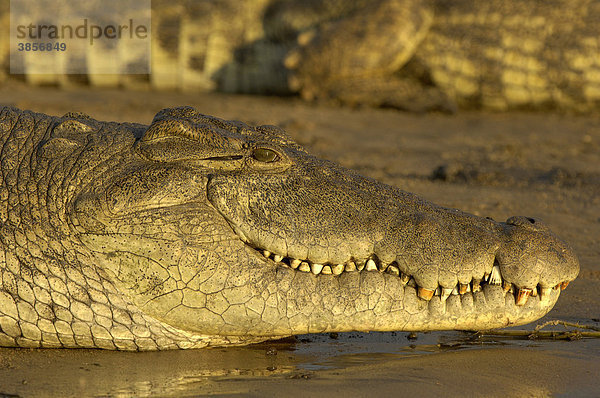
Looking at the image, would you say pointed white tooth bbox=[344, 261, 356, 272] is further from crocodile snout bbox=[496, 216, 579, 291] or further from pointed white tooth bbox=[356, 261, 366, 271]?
crocodile snout bbox=[496, 216, 579, 291]

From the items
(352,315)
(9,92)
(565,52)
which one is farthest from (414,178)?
(9,92)

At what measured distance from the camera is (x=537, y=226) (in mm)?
3076

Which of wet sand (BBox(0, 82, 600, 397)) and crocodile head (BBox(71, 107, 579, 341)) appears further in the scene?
crocodile head (BBox(71, 107, 579, 341))

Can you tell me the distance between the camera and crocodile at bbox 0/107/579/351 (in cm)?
294

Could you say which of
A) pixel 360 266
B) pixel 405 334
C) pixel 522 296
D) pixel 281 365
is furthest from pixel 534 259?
pixel 281 365

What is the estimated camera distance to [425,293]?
9.68ft

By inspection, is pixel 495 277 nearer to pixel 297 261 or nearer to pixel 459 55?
pixel 297 261

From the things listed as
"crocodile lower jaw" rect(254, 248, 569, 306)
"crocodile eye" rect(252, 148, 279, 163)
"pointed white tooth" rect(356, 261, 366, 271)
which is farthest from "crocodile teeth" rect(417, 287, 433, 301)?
"crocodile eye" rect(252, 148, 279, 163)

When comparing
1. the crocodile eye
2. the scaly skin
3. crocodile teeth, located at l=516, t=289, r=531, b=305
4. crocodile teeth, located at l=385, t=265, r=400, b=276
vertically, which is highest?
the scaly skin

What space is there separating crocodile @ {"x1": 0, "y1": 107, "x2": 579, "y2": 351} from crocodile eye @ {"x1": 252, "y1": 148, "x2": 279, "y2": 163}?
0.11m

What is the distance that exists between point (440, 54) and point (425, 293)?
6.73 metres

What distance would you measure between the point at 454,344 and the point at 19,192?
5.78 ft

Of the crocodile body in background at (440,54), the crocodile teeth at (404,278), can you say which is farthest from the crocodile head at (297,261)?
the crocodile body in background at (440,54)

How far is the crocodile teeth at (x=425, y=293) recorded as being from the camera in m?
2.95
